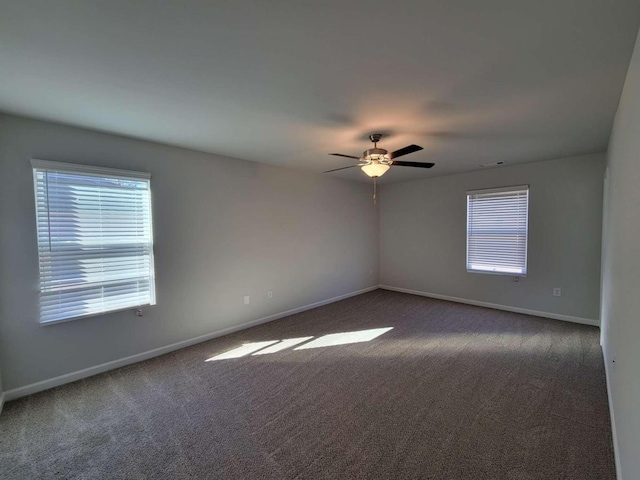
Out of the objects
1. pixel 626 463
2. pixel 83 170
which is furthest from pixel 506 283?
pixel 83 170

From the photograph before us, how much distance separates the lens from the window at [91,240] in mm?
2604

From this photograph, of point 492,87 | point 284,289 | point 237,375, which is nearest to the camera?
point 492,87

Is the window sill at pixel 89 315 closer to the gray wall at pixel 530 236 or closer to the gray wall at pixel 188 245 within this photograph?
the gray wall at pixel 188 245

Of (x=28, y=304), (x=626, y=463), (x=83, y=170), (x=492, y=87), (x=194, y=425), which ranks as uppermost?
(x=492, y=87)

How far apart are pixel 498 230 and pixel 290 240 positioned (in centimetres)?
359

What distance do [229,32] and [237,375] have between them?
2842 millimetres

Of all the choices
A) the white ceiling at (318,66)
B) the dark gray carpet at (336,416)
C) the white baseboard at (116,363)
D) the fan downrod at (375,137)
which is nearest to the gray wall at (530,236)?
the dark gray carpet at (336,416)

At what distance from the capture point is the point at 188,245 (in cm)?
355

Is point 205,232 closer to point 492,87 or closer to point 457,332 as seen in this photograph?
point 492,87

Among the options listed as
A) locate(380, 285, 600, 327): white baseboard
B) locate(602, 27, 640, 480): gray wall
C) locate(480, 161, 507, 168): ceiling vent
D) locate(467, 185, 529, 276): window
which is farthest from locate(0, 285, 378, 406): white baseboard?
locate(480, 161, 507, 168): ceiling vent

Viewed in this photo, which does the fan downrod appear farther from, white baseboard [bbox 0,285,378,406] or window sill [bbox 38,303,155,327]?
window sill [bbox 38,303,155,327]

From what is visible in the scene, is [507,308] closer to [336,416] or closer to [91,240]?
[336,416]

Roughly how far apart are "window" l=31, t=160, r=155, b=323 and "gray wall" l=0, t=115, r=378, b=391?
0.30 feet

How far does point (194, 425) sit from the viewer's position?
2135 mm
